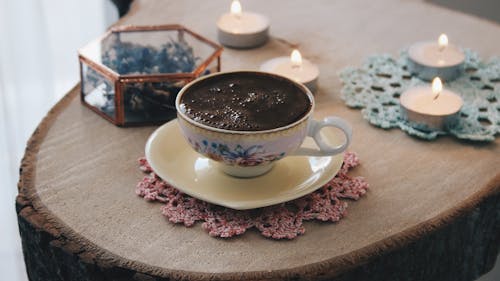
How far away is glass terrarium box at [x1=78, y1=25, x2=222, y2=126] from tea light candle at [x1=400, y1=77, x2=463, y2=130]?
302mm

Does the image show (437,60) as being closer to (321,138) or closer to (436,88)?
(436,88)

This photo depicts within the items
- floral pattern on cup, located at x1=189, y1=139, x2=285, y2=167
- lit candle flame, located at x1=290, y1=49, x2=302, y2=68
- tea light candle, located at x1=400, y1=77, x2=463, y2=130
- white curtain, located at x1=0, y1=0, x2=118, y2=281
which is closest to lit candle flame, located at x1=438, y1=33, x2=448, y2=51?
tea light candle, located at x1=400, y1=77, x2=463, y2=130

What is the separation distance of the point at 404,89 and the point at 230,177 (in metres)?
0.38

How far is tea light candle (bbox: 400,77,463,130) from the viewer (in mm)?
1024

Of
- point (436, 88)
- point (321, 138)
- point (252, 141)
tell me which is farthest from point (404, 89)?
point (252, 141)

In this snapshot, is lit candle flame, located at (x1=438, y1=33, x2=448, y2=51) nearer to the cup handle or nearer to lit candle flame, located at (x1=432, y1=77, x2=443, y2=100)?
lit candle flame, located at (x1=432, y1=77, x2=443, y2=100)

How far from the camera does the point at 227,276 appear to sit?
0.76m

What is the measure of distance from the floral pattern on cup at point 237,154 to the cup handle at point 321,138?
2.2 inches

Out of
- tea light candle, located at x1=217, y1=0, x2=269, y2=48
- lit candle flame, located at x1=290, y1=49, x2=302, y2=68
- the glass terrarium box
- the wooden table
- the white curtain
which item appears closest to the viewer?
the wooden table

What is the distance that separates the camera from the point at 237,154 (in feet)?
2.73

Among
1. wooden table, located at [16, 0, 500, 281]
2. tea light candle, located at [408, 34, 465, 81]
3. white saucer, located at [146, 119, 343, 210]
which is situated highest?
tea light candle, located at [408, 34, 465, 81]

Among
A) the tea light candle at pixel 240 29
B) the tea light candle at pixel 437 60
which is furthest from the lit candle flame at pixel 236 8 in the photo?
the tea light candle at pixel 437 60

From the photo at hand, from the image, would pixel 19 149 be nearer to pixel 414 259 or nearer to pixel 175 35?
pixel 175 35

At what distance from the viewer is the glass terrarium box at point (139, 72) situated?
1.01 meters
